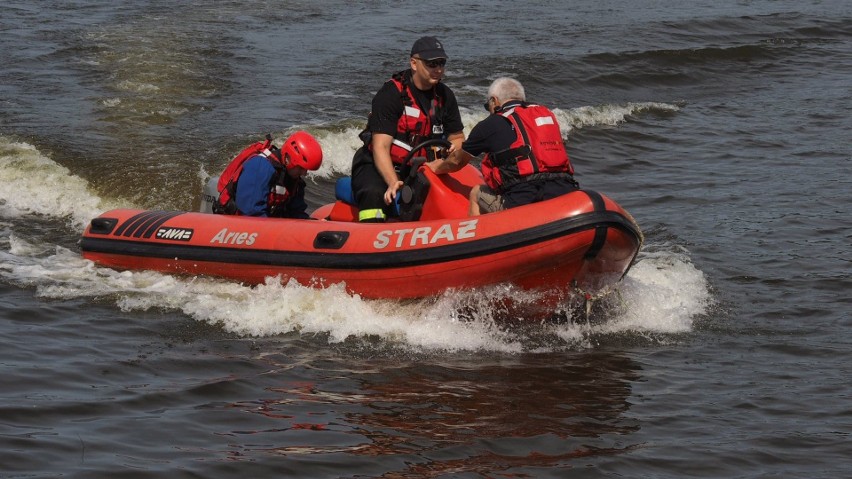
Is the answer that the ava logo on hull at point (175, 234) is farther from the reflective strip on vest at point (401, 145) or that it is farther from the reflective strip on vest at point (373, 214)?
the reflective strip on vest at point (401, 145)

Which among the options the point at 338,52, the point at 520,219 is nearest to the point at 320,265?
the point at 520,219

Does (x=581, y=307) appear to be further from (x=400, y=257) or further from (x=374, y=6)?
(x=374, y=6)

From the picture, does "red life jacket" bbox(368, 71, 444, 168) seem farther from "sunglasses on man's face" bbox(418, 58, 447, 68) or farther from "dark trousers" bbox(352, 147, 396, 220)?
"sunglasses on man's face" bbox(418, 58, 447, 68)

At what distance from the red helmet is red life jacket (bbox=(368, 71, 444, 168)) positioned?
1.13 feet

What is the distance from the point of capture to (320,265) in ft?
21.4

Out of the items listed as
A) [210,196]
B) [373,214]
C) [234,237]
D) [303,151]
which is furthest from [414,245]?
[210,196]

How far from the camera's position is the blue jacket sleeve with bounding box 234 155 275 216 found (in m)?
6.98

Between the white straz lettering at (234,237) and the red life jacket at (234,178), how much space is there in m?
0.36

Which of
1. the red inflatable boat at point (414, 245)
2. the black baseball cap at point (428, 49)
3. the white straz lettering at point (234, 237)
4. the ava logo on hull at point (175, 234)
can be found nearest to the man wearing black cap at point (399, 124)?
the black baseball cap at point (428, 49)

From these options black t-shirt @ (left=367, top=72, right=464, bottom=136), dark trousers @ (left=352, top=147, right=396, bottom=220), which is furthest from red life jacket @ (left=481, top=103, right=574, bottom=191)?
dark trousers @ (left=352, top=147, right=396, bottom=220)

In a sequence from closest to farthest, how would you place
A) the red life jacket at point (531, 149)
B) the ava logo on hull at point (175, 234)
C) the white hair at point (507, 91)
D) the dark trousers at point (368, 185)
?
1. the red life jacket at point (531, 149)
2. the white hair at point (507, 91)
3. the dark trousers at point (368, 185)
4. the ava logo on hull at point (175, 234)

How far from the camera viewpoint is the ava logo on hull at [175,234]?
7.18m

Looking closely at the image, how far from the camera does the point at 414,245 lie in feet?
20.2

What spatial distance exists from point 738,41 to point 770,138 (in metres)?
5.51
